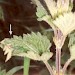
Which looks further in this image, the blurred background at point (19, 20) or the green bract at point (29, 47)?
the blurred background at point (19, 20)

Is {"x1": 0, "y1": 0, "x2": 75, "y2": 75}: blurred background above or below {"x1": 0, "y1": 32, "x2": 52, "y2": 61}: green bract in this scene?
above

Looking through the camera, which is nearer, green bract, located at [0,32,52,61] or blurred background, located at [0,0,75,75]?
green bract, located at [0,32,52,61]

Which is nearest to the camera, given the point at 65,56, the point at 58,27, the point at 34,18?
the point at 58,27

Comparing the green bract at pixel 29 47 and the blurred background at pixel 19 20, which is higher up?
the blurred background at pixel 19 20

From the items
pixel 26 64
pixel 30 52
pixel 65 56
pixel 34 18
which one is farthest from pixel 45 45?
pixel 34 18

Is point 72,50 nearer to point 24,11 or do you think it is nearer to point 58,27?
point 58,27

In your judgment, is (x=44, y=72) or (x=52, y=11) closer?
(x=52, y=11)

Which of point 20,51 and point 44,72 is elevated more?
point 20,51

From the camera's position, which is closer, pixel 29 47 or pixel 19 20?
pixel 29 47
